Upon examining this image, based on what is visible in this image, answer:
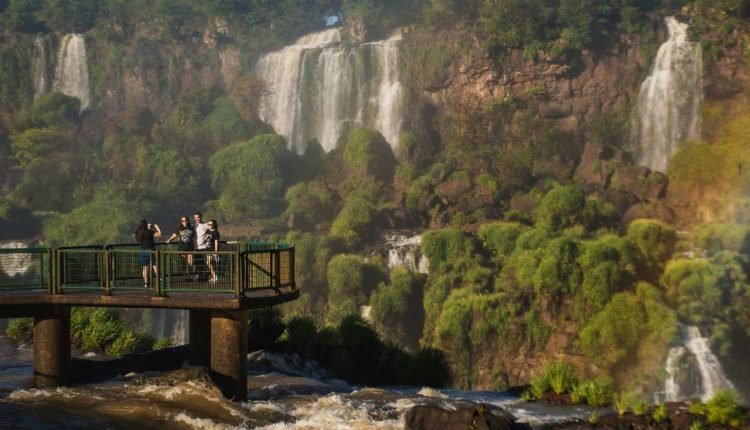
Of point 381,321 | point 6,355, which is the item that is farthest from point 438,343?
point 6,355

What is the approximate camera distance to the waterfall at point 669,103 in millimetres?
67500

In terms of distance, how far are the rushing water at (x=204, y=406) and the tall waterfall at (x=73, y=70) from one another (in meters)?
76.3

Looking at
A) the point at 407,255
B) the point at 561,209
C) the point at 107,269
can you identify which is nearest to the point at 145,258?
the point at 107,269

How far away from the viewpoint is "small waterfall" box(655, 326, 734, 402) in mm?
46375

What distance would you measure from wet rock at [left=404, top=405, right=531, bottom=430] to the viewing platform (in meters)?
3.65

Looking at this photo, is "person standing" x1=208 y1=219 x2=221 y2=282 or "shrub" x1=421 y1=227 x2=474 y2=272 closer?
"person standing" x1=208 y1=219 x2=221 y2=282

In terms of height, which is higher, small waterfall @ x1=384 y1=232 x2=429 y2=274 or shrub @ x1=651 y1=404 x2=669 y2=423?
small waterfall @ x1=384 y1=232 x2=429 y2=274

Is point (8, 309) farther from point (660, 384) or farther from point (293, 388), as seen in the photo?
point (660, 384)

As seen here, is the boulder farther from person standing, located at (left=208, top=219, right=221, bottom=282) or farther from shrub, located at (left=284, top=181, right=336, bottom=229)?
person standing, located at (left=208, top=219, right=221, bottom=282)

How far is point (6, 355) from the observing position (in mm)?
25438

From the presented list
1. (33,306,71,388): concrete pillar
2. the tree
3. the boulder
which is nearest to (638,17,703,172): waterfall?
the boulder

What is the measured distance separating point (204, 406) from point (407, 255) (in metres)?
41.9

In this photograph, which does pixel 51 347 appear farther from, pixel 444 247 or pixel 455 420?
pixel 444 247

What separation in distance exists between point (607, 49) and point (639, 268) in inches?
1090
